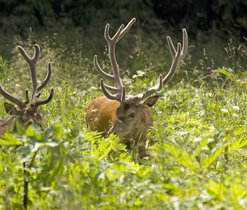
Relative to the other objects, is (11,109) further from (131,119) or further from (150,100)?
(150,100)

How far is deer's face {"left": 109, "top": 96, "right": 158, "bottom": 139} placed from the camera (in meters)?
6.03

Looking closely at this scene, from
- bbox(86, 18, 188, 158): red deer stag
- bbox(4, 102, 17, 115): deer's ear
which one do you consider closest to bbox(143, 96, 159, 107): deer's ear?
bbox(86, 18, 188, 158): red deer stag

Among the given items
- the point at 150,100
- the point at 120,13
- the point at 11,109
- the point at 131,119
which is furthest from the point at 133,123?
the point at 120,13

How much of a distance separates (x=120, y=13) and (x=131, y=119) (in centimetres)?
789

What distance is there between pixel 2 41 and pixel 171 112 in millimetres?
6639

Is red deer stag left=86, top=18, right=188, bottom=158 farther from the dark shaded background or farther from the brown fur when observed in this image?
the dark shaded background

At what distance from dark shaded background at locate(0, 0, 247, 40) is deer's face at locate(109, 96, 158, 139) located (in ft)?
23.8

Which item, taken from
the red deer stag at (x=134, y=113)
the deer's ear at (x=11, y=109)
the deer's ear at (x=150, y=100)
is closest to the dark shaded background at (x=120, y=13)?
the red deer stag at (x=134, y=113)

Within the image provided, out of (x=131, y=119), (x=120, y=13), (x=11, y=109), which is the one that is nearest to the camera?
(x=11, y=109)

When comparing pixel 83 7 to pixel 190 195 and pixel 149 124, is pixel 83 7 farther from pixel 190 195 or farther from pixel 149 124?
pixel 190 195

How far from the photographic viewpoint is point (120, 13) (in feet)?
44.7

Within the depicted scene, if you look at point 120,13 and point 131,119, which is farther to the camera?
point 120,13

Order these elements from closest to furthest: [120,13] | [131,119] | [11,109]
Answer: [11,109]
[131,119]
[120,13]

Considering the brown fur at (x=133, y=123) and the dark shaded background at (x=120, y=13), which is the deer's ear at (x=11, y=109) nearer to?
the brown fur at (x=133, y=123)
